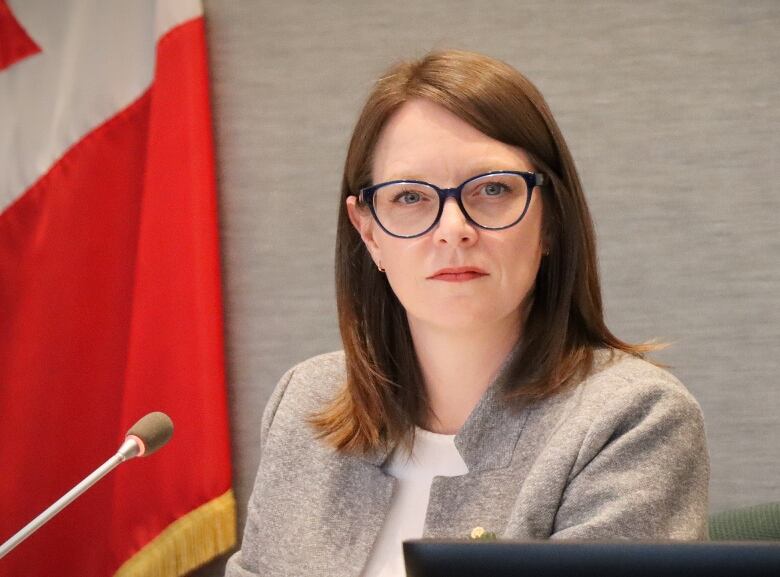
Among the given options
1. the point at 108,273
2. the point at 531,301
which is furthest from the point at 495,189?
the point at 108,273

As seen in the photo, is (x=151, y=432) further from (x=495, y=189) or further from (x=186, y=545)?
(x=186, y=545)

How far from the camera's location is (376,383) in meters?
1.71

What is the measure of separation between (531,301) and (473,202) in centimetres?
23

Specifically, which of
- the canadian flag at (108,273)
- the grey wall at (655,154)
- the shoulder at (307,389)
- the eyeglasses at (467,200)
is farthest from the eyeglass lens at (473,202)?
the canadian flag at (108,273)

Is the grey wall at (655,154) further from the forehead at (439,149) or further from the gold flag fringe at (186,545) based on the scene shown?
the forehead at (439,149)

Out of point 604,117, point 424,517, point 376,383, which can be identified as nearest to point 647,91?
point 604,117

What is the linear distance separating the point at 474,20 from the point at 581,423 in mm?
1271

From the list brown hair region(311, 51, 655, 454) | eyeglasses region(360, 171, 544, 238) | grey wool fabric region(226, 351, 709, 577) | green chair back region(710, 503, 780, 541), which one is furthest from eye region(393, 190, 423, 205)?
green chair back region(710, 503, 780, 541)

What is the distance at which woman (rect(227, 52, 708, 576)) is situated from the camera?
1402 mm

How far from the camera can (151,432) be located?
4.57ft

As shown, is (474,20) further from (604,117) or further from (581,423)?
(581,423)

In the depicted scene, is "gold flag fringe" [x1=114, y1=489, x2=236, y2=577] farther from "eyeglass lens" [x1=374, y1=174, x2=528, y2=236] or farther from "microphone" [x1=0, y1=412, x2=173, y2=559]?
"eyeglass lens" [x1=374, y1=174, x2=528, y2=236]

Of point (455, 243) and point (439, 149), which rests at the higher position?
point (439, 149)

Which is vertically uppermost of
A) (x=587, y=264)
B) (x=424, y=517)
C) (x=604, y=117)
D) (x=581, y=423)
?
(x=604, y=117)
